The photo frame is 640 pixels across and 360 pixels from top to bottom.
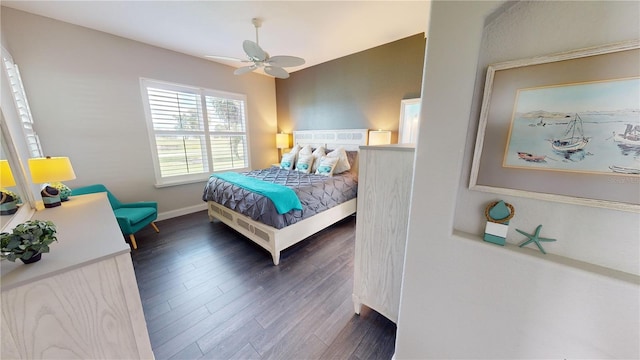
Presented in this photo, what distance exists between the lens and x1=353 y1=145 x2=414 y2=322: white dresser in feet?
4.00

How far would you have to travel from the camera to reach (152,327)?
1480 mm

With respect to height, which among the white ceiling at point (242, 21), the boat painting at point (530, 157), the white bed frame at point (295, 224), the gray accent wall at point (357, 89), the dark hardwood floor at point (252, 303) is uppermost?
the white ceiling at point (242, 21)

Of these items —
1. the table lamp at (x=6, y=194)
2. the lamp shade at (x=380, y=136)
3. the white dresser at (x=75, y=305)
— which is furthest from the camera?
the lamp shade at (x=380, y=136)

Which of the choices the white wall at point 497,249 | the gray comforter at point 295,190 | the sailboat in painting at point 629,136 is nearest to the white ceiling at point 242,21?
the white wall at point 497,249

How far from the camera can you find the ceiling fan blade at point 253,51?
82.7 inches

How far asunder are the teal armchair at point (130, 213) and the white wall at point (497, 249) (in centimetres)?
301

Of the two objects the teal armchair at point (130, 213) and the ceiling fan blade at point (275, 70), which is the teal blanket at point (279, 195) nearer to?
the teal armchair at point (130, 213)

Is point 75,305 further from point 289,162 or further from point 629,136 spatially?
point 289,162

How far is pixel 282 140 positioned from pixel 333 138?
53.6 inches

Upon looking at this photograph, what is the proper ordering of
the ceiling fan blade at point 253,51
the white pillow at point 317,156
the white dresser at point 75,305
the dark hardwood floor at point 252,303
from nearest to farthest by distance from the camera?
1. the white dresser at point 75,305
2. the dark hardwood floor at point 252,303
3. the ceiling fan blade at point 253,51
4. the white pillow at point 317,156

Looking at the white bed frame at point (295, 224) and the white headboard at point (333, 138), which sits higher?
the white headboard at point (333, 138)

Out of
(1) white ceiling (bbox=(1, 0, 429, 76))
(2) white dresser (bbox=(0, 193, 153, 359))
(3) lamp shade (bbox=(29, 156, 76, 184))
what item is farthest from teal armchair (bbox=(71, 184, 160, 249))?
(1) white ceiling (bbox=(1, 0, 429, 76))

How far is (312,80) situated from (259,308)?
3.98 m

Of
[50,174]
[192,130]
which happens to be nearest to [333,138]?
[192,130]
